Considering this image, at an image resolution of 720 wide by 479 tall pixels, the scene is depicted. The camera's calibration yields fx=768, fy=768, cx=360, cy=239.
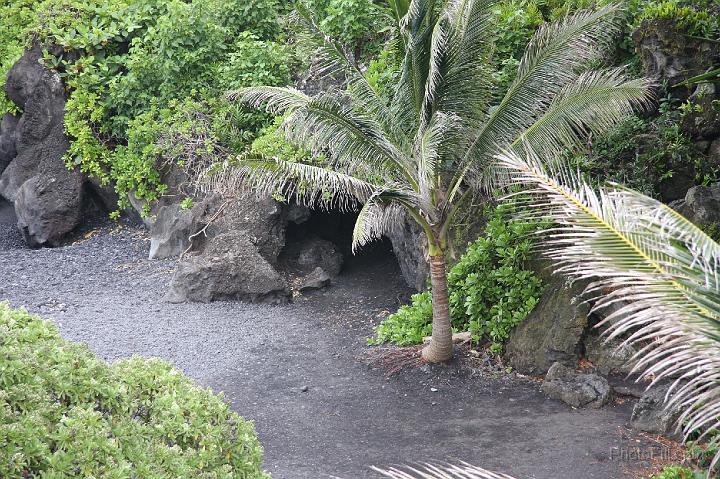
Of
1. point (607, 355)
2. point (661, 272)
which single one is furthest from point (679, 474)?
point (661, 272)

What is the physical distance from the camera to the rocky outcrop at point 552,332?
27.2 ft

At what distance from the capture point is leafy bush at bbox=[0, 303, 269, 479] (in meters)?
3.13

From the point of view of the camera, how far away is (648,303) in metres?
3.27

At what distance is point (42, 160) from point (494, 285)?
34.7 ft

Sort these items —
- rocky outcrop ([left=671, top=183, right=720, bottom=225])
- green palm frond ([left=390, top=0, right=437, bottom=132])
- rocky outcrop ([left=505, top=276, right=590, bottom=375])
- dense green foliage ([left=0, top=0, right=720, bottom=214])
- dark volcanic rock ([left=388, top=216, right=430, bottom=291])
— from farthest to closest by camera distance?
dense green foliage ([left=0, top=0, right=720, bottom=214]), dark volcanic rock ([left=388, top=216, right=430, bottom=291]), rocky outcrop ([left=505, top=276, right=590, bottom=375]), rocky outcrop ([left=671, top=183, right=720, bottom=225]), green palm frond ([left=390, top=0, right=437, bottom=132])

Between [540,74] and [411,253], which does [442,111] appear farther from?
[411,253]

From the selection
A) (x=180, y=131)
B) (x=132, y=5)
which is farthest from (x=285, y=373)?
(x=132, y=5)

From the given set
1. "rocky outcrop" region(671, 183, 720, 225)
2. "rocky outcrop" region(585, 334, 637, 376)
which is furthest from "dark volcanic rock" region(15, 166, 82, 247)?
"rocky outcrop" region(671, 183, 720, 225)

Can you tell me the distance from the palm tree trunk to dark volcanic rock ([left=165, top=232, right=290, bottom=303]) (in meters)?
3.42

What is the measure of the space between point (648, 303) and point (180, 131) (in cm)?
1136

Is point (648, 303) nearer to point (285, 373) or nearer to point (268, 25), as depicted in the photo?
point (285, 373)

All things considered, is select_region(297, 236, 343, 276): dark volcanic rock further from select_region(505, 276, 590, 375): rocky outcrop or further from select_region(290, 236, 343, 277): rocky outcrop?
select_region(505, 276, 590, 375): rocky outcrop

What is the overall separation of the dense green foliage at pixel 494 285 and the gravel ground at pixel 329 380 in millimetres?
505

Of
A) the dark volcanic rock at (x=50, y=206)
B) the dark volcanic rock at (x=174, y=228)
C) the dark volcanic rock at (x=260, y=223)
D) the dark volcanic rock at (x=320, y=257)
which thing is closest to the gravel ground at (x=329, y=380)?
the dark volcanic rock at (x=320, y=257)
